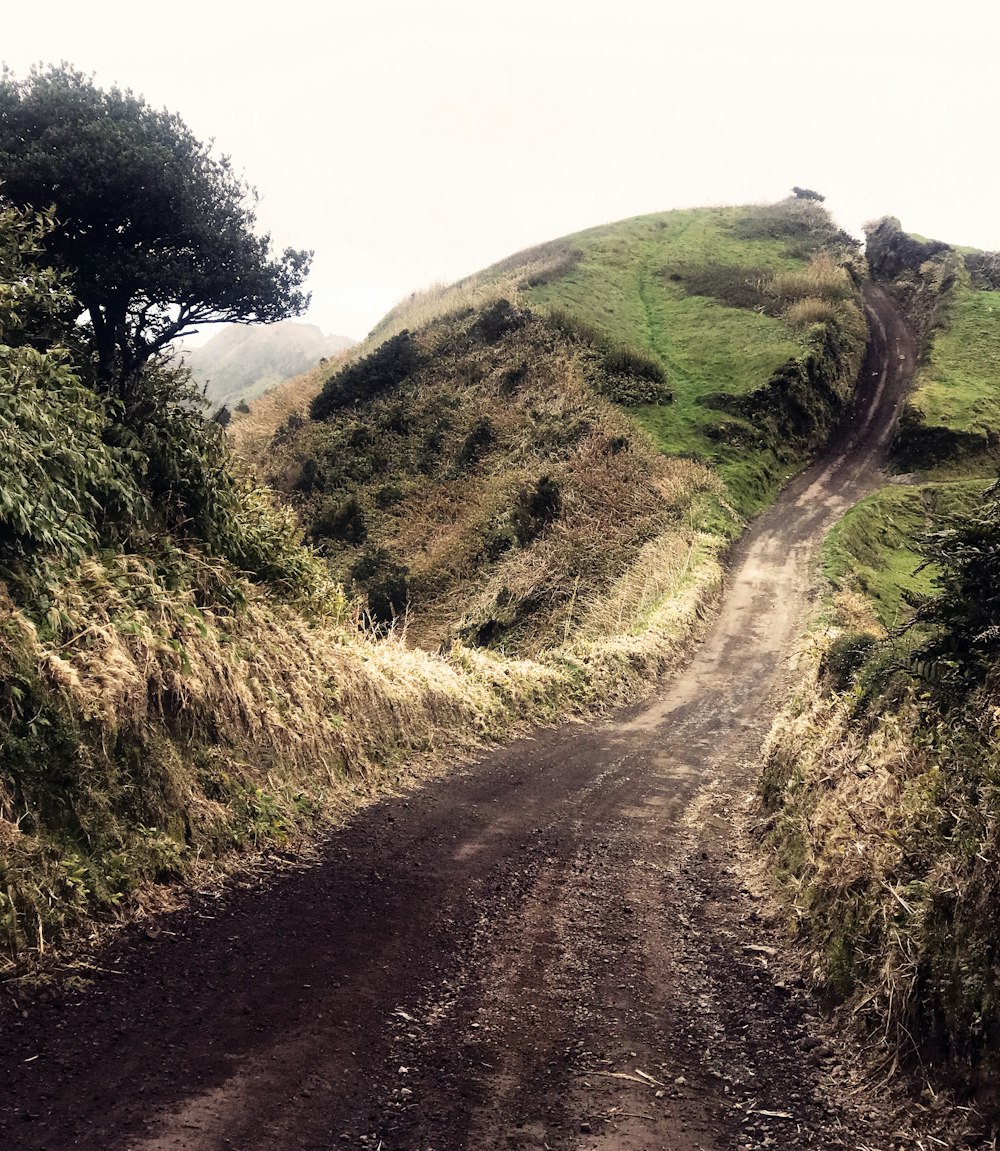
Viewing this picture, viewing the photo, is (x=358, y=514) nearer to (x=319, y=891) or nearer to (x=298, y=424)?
(x=298, y=424)

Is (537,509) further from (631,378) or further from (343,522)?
(631,378)

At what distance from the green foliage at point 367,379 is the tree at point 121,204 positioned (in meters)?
28.1

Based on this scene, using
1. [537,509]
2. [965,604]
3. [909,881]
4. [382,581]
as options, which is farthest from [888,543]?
[909,881]

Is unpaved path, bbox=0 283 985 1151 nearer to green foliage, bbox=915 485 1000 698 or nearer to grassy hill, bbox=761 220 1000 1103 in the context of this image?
grassy hill, bbox=761 220 1000 1103

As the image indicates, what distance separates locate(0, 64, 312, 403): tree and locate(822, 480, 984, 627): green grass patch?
19093 millimetres

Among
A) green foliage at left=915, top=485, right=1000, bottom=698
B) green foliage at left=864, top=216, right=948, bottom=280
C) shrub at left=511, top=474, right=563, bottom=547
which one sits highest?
green foliage at left=864, top=216, right=948, bottom=280

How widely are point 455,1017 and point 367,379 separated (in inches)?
1560

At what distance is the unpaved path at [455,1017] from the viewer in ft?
11.9

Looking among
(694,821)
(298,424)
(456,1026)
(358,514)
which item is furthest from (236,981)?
(298,424)

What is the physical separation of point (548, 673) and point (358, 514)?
18830 mm

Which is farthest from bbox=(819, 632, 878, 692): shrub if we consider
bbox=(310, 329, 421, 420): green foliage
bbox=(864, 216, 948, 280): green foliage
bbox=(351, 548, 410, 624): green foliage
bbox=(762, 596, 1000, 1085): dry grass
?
bbox=(864, 216, 948, 280): green foliage

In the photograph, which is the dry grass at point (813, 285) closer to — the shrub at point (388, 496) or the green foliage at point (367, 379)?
the green foliage at point (367, 379)

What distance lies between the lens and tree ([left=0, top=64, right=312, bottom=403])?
10234mm

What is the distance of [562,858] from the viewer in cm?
789
